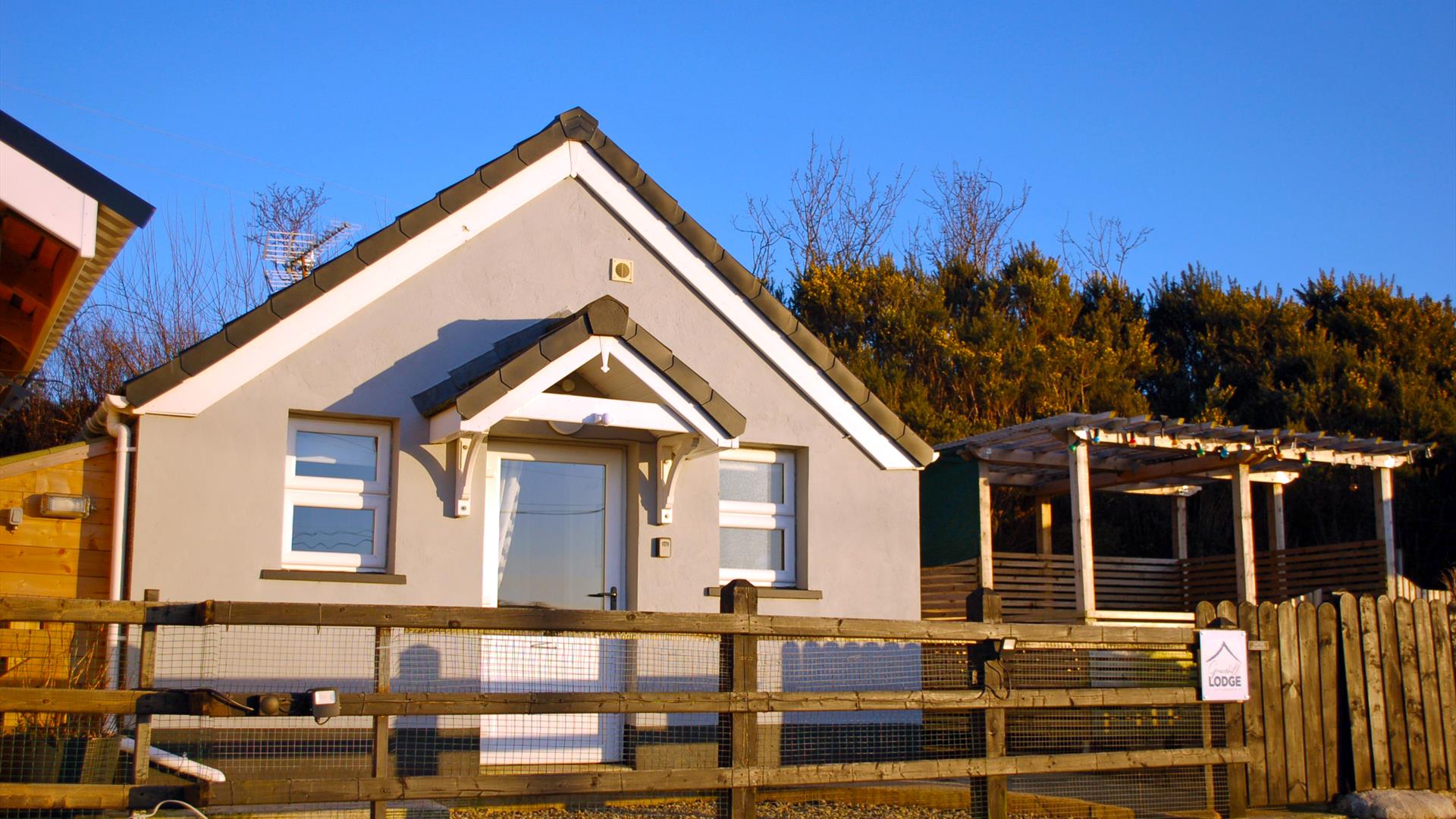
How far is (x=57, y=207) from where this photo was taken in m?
6.43

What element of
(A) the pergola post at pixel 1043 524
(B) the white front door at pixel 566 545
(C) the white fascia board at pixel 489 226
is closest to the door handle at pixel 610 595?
(B) the white front door at pixel 566 545

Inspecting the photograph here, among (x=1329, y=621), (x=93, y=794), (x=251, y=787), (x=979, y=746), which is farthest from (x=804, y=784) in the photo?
(x=1329, y=621)

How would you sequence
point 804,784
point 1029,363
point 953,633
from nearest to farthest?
1. point 804,784
2. point 953,633
3. point 1029,363

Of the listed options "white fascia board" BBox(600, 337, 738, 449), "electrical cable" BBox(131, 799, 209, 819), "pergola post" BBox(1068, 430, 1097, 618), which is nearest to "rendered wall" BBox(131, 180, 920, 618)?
"white fascia board" BBox(600, 337, 738, 449)

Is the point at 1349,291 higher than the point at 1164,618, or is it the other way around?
the point at 1349,291

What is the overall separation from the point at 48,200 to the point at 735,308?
5.72 m

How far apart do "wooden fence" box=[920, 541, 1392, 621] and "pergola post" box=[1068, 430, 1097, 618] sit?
3.65 ft

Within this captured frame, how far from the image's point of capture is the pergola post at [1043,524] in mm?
18453

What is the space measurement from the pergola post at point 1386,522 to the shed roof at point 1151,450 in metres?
0.21

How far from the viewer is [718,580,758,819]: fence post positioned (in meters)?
7.07

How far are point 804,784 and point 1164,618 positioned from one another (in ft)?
30.3

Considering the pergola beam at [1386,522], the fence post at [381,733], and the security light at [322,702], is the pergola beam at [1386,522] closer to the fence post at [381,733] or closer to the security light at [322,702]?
the fence post at [381,733]

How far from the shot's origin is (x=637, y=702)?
6797 mm

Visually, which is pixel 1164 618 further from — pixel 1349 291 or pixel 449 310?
pixel 1349 291
